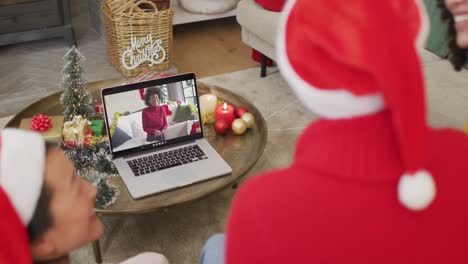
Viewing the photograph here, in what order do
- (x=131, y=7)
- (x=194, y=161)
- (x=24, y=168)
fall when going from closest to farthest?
1. (x=24, y=168)
2. (x=194, y=161)
3. (x=131, y=7)

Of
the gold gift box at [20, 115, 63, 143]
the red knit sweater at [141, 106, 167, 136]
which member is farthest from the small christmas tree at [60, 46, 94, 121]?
the red knit sweater at [141, 106, 167, 136]

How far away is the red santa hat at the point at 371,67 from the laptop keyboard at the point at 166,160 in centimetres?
119

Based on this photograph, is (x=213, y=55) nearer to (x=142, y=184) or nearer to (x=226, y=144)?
(x=226, y=144)

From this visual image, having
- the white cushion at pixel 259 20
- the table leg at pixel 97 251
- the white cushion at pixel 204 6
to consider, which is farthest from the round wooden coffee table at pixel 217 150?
the white cushion at pixel 204 6

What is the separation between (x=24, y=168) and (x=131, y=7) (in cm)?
231

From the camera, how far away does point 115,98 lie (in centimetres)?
188

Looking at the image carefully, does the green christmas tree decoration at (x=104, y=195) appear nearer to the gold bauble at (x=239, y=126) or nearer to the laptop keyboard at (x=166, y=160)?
the laptop keyboard at (x=166, y=160)

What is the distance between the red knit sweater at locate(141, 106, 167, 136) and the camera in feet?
6.29

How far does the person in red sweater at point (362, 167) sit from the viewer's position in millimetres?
666

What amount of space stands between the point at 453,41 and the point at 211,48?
8.79ft

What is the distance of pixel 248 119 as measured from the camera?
208cm

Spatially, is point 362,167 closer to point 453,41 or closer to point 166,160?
point 453,41

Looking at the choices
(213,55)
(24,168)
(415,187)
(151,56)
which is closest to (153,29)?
(151,56)

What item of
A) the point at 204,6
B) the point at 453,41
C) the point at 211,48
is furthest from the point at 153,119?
the point at 204,6
